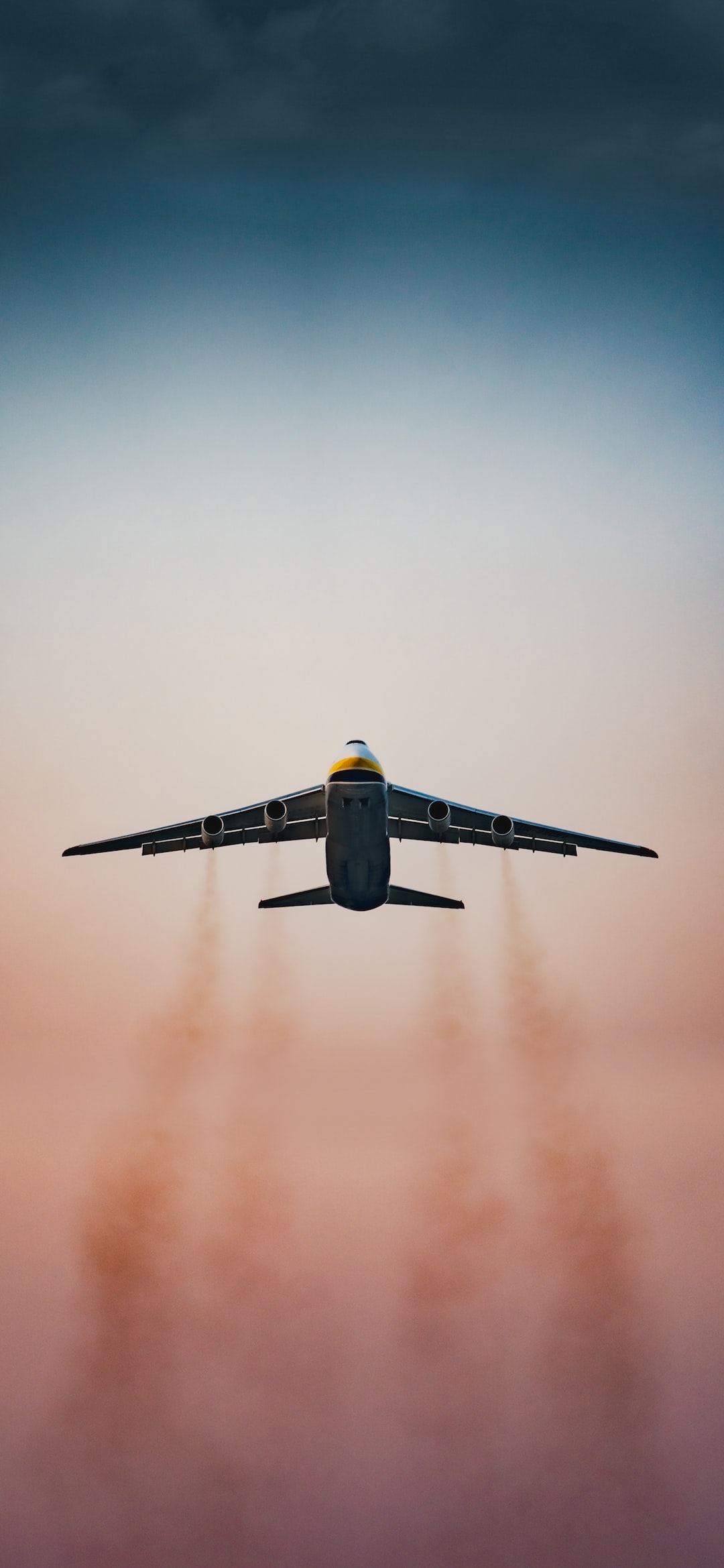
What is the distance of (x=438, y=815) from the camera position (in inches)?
1187

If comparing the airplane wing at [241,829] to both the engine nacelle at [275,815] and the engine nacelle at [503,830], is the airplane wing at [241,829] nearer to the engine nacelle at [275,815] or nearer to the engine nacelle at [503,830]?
the engine nacelle at [275,815]

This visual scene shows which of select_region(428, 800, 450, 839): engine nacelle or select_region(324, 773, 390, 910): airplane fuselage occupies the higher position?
select_region(428, 800, 450, 839): engine nacelle

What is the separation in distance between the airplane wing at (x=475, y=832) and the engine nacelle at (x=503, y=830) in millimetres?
1073

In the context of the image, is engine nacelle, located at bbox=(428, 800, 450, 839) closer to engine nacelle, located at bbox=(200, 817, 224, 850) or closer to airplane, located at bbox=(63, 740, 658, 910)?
airplane, located at bbox=(63, 740, 658, 910)

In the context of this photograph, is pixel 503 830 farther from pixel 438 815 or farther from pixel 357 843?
pixel 357 843

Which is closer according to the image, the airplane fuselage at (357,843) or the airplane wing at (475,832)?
the airplane fuselage at (357,843)

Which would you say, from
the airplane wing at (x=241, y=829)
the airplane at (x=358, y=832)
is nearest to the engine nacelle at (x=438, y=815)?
the airplane at (x=358, y=832)

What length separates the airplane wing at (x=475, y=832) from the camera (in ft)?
107

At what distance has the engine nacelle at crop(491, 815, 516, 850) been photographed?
98.5 feet

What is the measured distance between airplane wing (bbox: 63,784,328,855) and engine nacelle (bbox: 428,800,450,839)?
12.0ft

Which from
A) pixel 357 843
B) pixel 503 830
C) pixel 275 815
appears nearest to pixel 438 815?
pixel 503 830

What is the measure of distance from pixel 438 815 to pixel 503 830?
7.46 ft

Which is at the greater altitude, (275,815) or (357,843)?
(275,815)

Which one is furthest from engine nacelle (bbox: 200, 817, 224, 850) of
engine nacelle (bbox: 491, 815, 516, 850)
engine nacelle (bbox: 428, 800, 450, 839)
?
engine nacelle (bbox: 491, 815, 516, 850)
